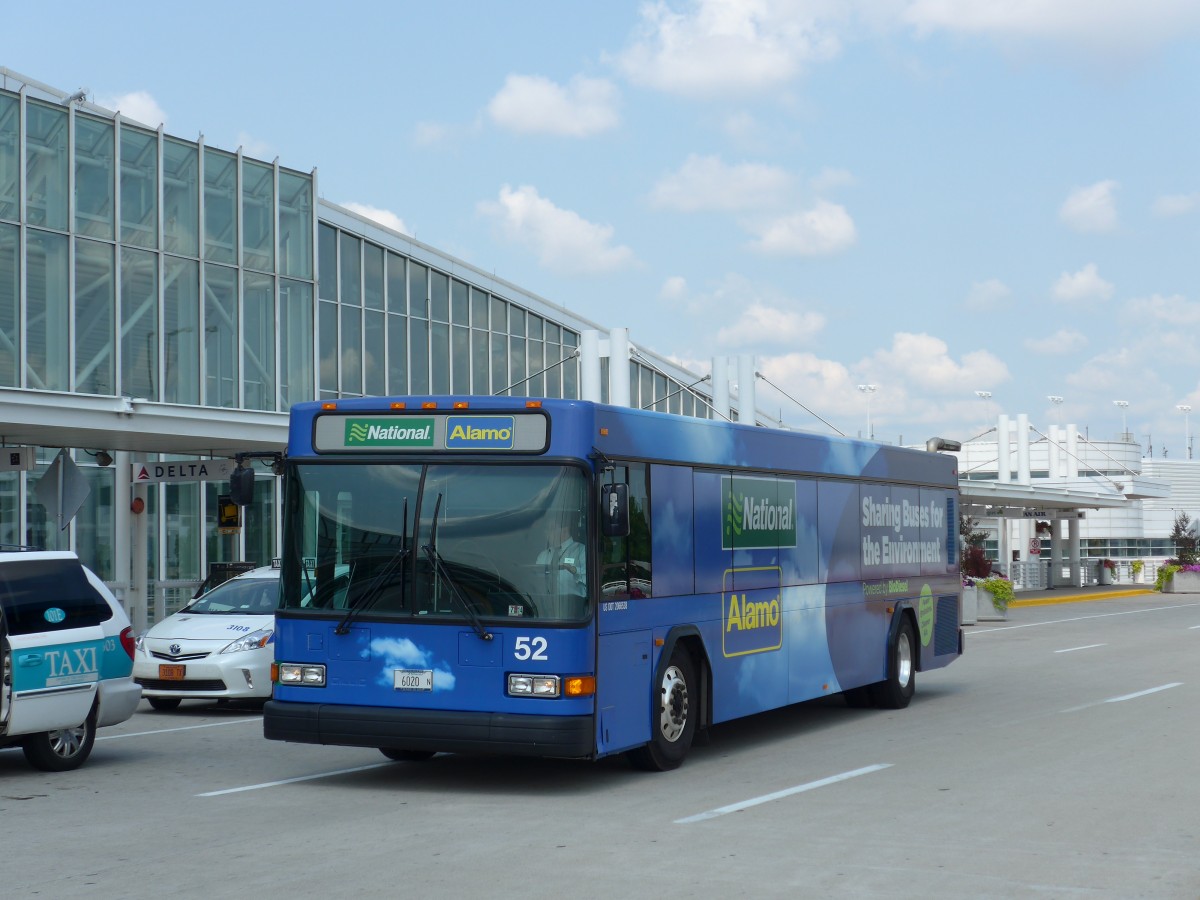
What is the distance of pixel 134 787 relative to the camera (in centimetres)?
1112

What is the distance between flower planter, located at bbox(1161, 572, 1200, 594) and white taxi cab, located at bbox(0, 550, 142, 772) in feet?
182

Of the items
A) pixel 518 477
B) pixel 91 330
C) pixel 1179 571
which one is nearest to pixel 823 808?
pixel 518 477

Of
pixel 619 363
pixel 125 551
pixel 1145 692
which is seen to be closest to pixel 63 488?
pixel 125 551

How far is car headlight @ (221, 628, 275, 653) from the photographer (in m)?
16.1

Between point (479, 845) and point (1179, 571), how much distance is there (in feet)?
191

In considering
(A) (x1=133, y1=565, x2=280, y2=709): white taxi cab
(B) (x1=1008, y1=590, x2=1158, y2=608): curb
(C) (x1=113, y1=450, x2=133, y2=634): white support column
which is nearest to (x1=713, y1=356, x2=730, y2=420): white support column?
(B) (x1=1008, y1=590, x2=1158, y2=608): curb

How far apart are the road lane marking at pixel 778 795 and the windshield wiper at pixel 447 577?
1.93 meters

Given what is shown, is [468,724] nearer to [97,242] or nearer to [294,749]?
[294,749]

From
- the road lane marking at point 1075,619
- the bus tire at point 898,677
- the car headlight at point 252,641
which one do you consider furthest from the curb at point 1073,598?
the car headlight at point 252,641

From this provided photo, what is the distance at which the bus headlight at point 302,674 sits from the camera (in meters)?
11.0

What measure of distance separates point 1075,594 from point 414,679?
50.2 metres

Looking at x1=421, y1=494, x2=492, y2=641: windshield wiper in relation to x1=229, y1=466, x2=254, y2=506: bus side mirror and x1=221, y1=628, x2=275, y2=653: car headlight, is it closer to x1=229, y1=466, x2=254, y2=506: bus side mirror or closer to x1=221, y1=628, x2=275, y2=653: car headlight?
x1=229, y1=466, x2=254, y2=506: bus side mirror

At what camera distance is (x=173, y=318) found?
31531 mm

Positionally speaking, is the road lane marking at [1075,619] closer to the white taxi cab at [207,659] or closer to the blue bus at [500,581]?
the white taxi cab at [207,659]
